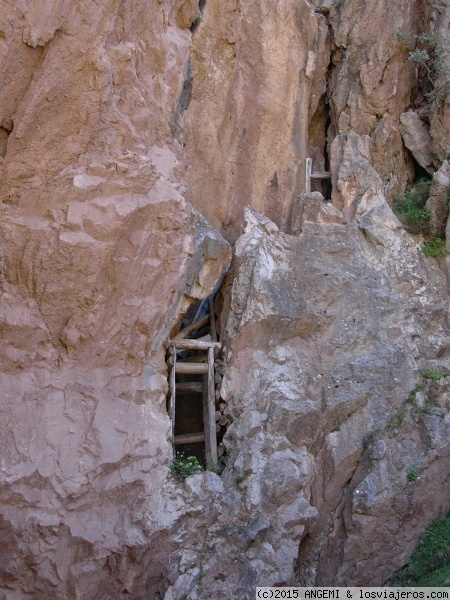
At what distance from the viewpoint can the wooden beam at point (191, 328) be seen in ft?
35.4

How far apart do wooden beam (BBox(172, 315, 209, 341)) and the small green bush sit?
4.84m

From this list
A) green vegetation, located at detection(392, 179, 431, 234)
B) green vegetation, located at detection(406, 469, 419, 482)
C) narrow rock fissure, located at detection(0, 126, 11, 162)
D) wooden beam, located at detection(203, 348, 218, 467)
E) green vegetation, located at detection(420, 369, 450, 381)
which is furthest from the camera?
green vegetation, located at detection(392, 179, 431, 234)

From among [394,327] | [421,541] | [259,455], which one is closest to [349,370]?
[394,327]

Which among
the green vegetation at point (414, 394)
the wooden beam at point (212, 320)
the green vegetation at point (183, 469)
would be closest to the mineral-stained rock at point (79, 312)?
the green vegetation at point (183, 469)

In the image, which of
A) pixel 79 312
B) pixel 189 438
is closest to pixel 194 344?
pixel 189 438

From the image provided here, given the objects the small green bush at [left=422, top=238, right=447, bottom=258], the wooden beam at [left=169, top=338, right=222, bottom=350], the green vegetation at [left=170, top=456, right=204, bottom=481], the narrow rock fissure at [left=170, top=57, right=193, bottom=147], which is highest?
the narrow rock fissure at [left=170, top=57, right=193, bottom=147]

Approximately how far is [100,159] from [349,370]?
5709 mm

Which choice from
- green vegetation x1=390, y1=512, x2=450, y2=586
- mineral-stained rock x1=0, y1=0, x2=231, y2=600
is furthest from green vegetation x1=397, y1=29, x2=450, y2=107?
green vegetation x1=390, y1=512, x2=450, y2=586

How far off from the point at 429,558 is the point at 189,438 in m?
4.56

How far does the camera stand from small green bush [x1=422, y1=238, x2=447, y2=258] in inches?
475

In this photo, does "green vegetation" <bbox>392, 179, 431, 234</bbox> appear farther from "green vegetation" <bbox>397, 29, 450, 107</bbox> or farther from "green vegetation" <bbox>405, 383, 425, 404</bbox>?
"green vegetation" <bbox>405, 383, 425, 404</bbox>

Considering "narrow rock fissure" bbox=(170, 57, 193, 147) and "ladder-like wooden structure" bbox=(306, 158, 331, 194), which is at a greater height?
"narrow rock fissure" bbox=(170, 57, 193, 147)

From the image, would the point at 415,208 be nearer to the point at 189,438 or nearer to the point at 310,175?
the point at 310,175

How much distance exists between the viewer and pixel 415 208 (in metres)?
13.0
